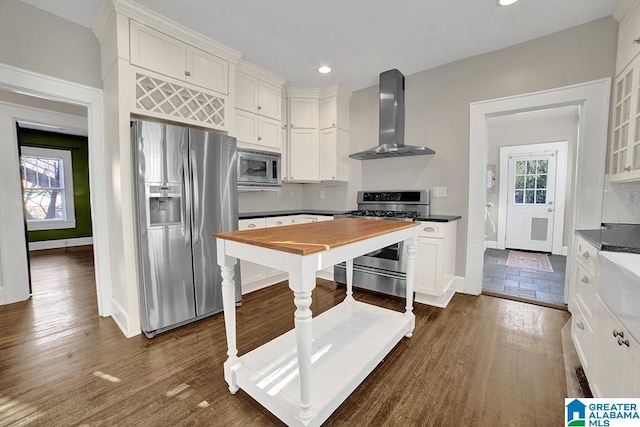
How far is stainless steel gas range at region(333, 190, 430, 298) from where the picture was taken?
9.57 feet

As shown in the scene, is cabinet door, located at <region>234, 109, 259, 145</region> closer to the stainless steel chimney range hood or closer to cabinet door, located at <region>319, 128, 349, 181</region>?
cabinet door, located at <region>319, 128, 349, 181</region>

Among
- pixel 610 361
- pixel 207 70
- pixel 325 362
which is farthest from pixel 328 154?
pixel 610 361

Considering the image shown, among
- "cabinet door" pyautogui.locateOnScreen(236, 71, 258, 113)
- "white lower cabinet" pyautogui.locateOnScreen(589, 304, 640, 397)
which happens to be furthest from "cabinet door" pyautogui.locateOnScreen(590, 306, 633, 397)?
"cabinet door" pyautogui.locateOnScreen(236, 71, 258, 113)

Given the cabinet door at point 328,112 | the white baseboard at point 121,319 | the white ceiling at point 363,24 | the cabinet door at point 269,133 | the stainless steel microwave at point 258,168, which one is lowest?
the white baseboard at point 121,319

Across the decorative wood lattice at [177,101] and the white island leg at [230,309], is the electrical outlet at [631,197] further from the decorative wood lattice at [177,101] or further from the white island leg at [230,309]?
the decorative wood lattice at [177,101]

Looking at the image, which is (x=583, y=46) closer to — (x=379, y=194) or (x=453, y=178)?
(x=453, y=178)

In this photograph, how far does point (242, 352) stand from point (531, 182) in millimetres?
6025

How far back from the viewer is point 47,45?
2.21 meters

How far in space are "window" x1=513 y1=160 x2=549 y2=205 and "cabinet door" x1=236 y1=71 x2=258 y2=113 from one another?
5241mm

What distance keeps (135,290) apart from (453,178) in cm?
345

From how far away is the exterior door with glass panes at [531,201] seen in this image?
5.08 meters

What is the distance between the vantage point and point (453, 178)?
3174 millimetres

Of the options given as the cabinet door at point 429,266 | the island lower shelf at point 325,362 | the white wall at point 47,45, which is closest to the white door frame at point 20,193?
the white wall at point 47,45

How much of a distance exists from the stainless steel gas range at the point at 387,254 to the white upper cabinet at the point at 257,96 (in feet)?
5.34
